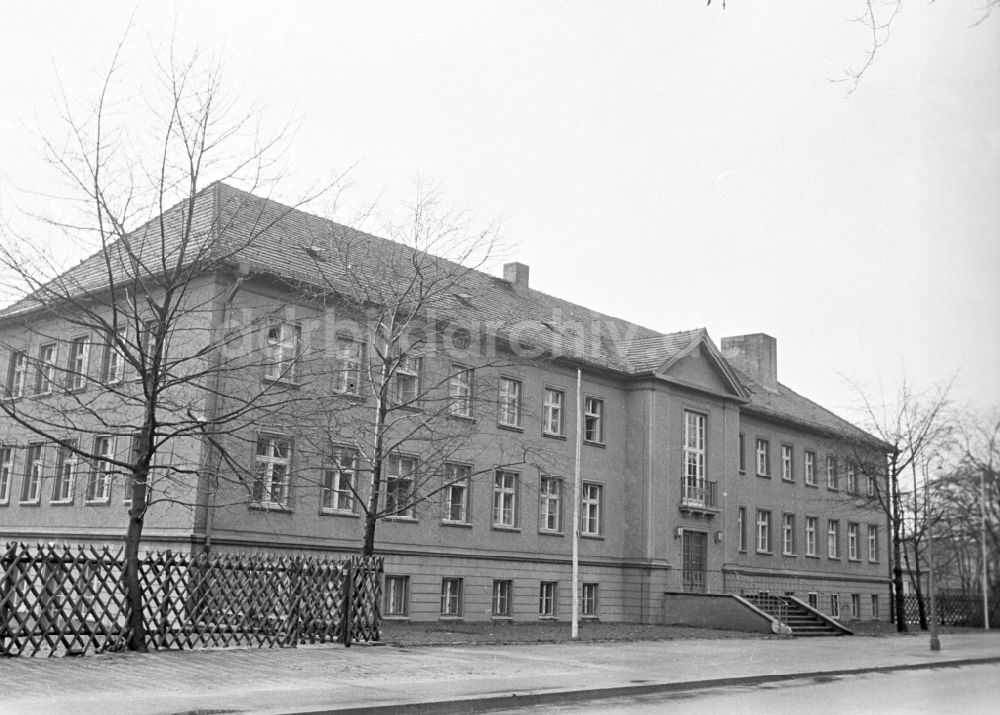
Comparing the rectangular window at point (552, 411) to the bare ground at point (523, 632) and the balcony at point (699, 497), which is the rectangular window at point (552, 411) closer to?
the balcony at point (699, 497)

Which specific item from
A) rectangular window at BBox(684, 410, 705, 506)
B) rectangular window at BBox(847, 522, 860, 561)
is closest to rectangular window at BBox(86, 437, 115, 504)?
rectangular window at BBox(684, 410, 705, 506)

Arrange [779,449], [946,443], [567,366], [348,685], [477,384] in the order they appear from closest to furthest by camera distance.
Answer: [348,685] → [477,384] → [946,443] → [567,366] → [779,449]

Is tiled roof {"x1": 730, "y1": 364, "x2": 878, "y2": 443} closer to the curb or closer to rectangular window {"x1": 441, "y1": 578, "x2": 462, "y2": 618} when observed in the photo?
rectangular window {"x1": 441, "y1": 578, "x2": 462, "y2": 618}

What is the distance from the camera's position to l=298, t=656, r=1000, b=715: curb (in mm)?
11484

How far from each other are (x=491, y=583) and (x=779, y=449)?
18.4 metres

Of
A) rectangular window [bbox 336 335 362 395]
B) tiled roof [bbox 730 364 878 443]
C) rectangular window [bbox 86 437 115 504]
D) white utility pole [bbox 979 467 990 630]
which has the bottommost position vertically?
white utility pole [bbox 979 467 990 630]

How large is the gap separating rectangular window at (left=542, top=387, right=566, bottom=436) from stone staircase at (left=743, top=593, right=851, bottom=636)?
8.18 metres

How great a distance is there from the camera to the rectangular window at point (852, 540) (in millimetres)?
48406

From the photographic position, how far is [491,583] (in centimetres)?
3081

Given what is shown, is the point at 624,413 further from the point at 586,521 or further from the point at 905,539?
the point at 905,539

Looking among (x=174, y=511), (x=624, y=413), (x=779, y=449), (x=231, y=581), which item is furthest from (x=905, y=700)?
(x=779, y=449)

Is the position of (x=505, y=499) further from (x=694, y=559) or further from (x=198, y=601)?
(x=198, y=601)

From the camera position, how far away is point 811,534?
4612 centimetres

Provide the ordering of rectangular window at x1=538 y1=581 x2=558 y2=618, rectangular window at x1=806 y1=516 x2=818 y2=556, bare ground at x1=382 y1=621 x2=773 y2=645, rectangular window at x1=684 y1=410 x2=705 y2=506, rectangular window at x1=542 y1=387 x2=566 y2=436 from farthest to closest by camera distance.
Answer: rectangular window at x1=806 y1=516 x2=818 y2=556, rectangular window at x1=684 y1=410 x2=705 y2=506, rectangular window at x1=542 y1=387 x2=566 y2=436, rectangular window at x1=538 y1=581 x2=558 y2=618, bare ground at x1=382 y1=621 x2=773 y2=645
